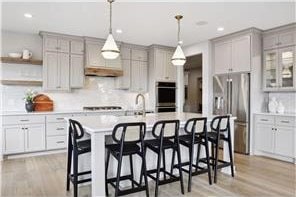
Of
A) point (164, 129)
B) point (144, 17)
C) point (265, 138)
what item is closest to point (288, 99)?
point (265, 138)

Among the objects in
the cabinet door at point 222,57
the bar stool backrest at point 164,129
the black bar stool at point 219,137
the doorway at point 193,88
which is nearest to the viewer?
the bar stool backrest at point 164,129

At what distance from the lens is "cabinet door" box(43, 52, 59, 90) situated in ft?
15.9

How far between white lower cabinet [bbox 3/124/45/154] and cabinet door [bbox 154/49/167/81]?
3241mm

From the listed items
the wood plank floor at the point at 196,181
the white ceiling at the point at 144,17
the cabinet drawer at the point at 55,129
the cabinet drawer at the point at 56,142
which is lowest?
the wood plank floor at the point at 196,181

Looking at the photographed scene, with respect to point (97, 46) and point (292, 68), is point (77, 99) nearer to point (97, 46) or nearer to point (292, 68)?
point (97, 46)

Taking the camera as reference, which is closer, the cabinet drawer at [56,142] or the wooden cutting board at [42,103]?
the cabinet drawer at [56,142]

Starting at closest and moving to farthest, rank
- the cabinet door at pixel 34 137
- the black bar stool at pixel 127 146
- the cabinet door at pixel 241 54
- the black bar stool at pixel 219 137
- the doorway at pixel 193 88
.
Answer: the black bar stool at pixel 127 146 < the black bar stool at pixel 219 137 < the cabinet door at pixel 34 137 < the cabinet door at pixel 241 54 < the doorway at pixel 193 88

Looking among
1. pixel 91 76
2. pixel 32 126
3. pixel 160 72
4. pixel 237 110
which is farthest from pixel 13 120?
pixel 237 110

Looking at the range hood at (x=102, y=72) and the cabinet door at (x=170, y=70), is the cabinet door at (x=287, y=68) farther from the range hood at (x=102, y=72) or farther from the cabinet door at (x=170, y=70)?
the range hood at (x=102, y=72)

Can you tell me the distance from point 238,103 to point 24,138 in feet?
15.2

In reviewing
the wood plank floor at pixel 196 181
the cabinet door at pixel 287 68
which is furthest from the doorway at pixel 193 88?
the wood plank floor at pixel 196 181

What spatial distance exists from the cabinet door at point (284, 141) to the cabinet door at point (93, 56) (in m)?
4.20

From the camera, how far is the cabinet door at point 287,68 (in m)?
4.31

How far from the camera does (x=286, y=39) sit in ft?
14.4
